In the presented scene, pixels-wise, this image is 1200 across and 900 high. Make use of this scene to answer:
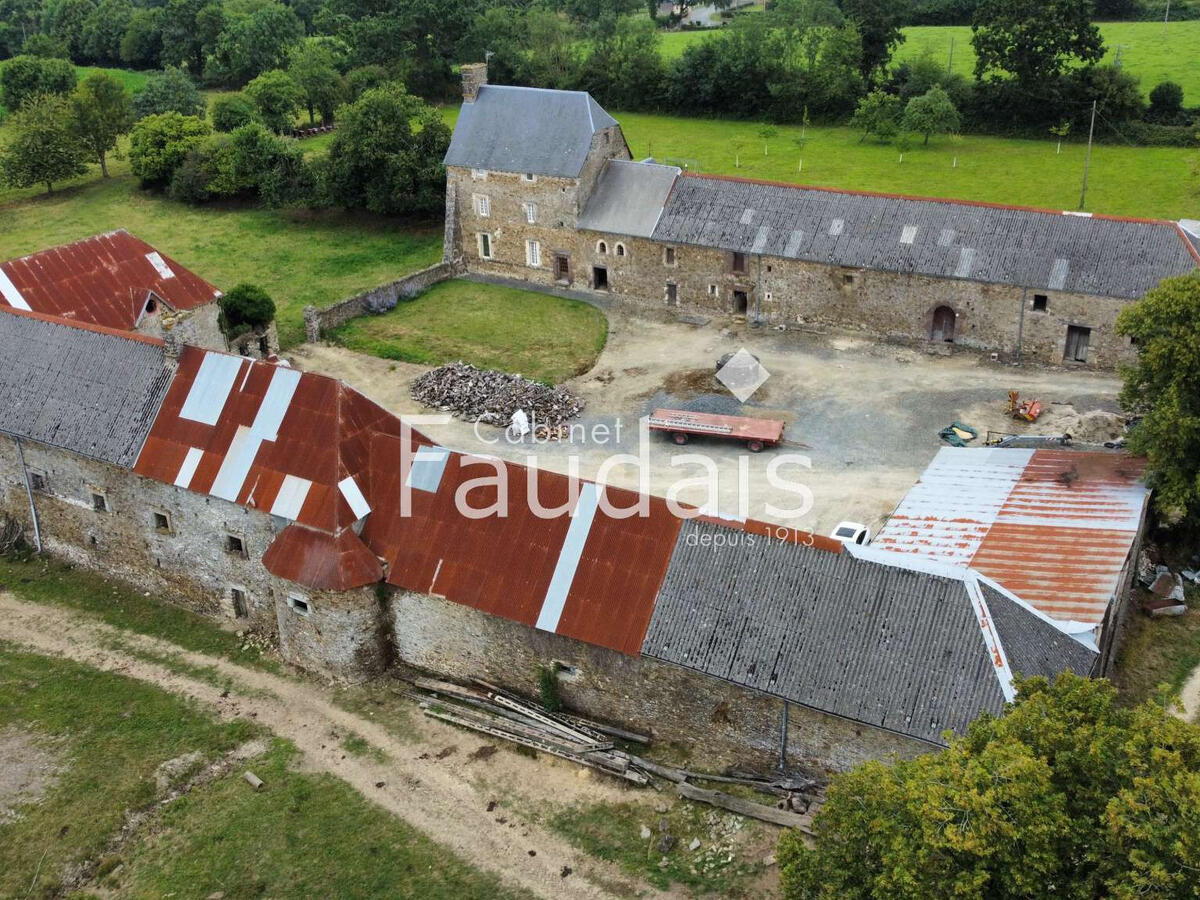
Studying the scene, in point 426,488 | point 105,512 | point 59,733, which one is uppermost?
point 426,488

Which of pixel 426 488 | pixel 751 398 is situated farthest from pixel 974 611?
pixel 751 398

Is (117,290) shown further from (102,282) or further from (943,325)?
(943,325)

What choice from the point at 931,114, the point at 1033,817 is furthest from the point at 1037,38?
the point at 1033,817

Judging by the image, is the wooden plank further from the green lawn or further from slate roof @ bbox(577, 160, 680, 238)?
slate roof @ bbox(577, 160, 680, 238)

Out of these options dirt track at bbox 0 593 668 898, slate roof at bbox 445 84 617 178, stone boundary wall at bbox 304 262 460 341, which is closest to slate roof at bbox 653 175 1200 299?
slate roof at bbox 445 84 617 178

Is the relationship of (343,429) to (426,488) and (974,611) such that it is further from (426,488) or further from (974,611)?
(974,611)

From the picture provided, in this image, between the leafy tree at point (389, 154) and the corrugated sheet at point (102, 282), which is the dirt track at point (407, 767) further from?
the leafy tree at point (389, 154)

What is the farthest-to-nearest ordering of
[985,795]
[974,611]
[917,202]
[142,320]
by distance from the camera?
[917,202]
[142,320]
[974,611]
[985,795]
